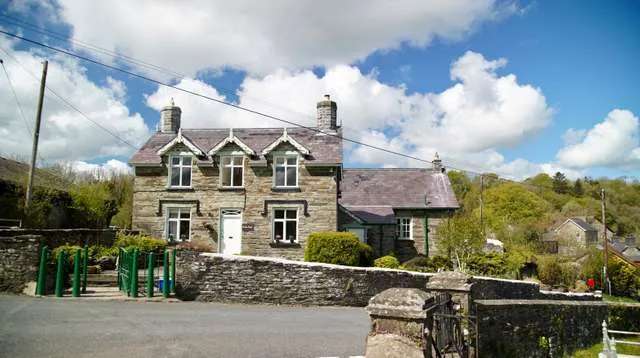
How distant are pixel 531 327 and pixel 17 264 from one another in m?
15.0

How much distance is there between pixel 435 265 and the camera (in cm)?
2355

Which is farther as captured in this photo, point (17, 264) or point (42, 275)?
point (17, 264)

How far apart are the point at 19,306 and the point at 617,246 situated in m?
61.1

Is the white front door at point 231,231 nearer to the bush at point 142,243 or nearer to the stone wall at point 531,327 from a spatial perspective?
the bush at point 142,243

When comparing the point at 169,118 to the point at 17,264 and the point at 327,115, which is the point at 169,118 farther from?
the point at 17,264

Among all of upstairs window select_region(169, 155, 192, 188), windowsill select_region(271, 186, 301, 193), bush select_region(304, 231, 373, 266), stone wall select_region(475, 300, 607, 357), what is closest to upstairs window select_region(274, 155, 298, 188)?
windowsill select_region(271, 186, 301, 193)

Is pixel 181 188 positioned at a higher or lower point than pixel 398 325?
higher

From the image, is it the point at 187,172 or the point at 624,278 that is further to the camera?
the point at 624,278

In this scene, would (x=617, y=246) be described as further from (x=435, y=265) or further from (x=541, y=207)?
(x=435, y=265)

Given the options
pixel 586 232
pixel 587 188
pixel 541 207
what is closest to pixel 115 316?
pixel 586 232

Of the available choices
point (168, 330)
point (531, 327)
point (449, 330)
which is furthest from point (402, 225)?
point (449, 330)

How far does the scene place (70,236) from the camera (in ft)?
67.7

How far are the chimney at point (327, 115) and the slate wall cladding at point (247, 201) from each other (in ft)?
10.8

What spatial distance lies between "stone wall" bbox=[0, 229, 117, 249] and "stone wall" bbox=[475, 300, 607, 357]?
1620 cm
